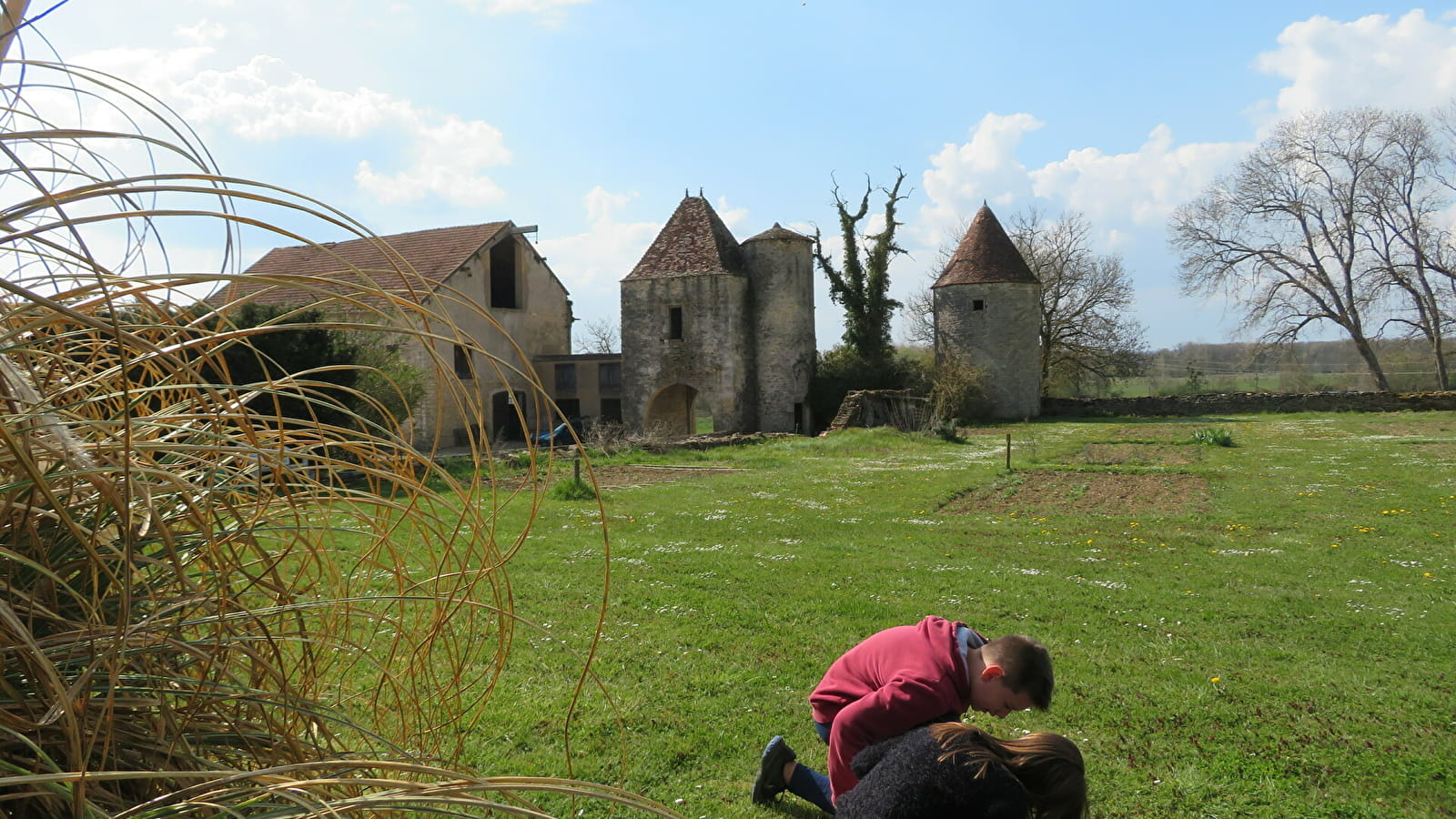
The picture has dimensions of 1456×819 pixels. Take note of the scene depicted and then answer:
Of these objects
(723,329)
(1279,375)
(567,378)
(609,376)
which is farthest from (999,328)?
(1279,375)

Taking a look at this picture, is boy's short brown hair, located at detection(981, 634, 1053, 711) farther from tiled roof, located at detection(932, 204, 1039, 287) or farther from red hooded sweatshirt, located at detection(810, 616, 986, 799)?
tiled roof, located at detection(932, 204, 1039, 287)

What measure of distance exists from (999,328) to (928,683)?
105 feet

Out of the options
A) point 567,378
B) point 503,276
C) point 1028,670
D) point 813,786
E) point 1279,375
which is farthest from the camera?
point 1279,375

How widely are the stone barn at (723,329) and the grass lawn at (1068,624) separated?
14432 millimetres

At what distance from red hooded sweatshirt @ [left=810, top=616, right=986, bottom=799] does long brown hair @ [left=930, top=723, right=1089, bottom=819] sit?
1.28 feet

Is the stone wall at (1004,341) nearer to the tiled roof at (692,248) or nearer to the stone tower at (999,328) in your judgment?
the stone tower at (999,328)

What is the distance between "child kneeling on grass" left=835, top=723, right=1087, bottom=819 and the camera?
6.61 ft

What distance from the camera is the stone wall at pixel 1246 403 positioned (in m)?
30.1

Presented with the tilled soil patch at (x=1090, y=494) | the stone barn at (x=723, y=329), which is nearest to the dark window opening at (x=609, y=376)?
the stone barn at (x=723, y=329)

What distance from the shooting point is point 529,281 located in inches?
1075

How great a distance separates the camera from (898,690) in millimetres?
2539

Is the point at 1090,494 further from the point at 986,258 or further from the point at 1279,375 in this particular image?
the point at 1279,375

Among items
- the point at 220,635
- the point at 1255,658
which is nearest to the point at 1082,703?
the point at 1255,658

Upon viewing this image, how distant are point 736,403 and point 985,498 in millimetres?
15557
